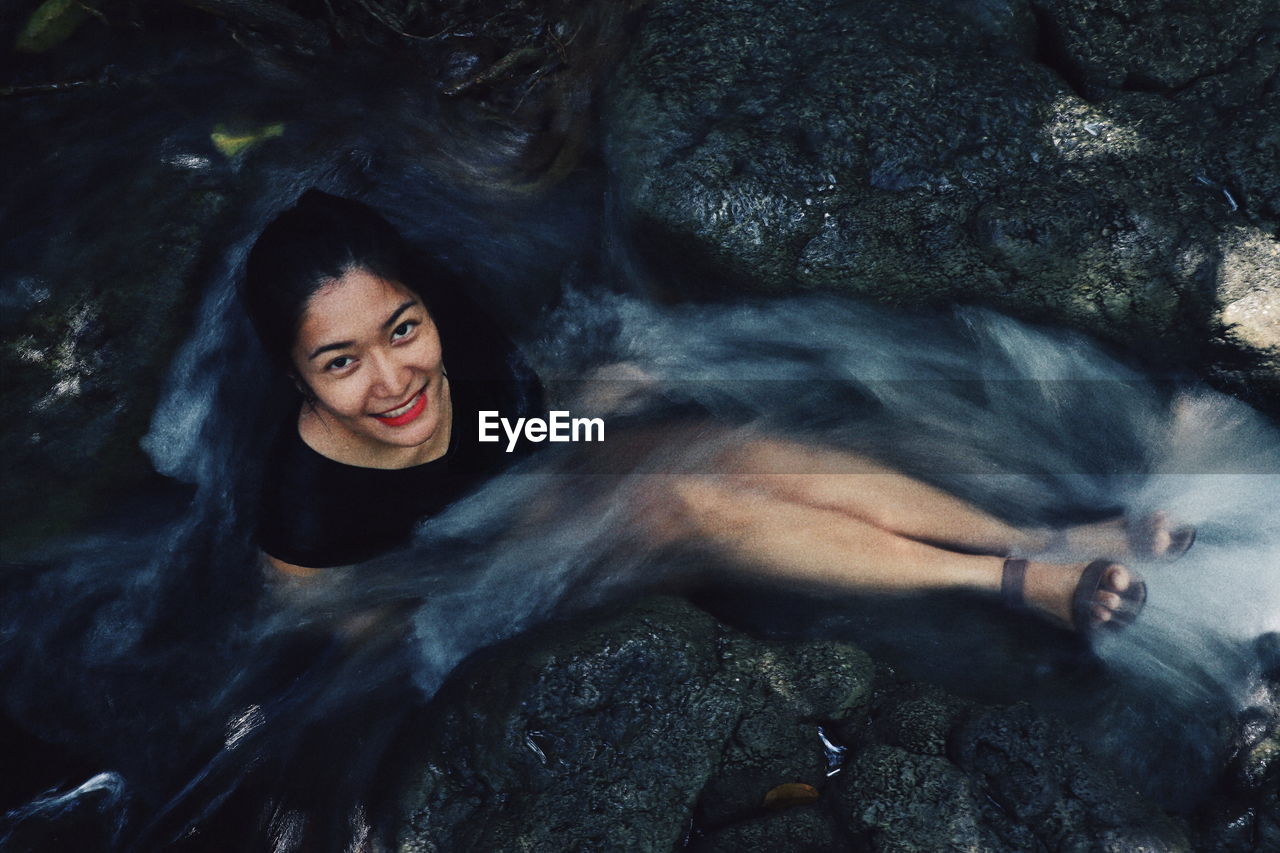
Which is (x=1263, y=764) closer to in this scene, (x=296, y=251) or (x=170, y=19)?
(x=296, y=251)

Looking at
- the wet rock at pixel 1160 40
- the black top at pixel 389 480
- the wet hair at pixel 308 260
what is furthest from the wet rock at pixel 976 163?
the wet hair at pixel 308 260

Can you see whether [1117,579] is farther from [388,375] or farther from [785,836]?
[388,375]

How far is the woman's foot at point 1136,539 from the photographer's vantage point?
9.70 feet

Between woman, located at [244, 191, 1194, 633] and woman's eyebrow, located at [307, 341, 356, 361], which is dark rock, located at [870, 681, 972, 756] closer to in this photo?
woman, located at [244, 191, 1194, 633]

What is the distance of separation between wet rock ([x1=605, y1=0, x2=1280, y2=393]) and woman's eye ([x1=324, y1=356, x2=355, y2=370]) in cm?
87

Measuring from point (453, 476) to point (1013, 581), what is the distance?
161 centimetres

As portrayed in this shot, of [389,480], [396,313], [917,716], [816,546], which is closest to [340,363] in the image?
[396,313]

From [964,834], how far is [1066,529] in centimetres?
90

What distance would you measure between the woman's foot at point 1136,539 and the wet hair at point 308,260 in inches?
77.4

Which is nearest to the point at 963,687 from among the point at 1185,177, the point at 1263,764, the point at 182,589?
the point at 1263,764

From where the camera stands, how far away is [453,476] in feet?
9.84

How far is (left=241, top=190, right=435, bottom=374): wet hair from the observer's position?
2818mm

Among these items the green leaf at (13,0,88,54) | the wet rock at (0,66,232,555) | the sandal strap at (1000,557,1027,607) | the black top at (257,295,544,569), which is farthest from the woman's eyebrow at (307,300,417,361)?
the sandal strap at (1000,557,1027,607)

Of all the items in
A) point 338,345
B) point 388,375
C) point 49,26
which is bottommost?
point 388,375
